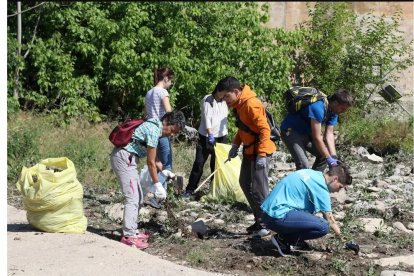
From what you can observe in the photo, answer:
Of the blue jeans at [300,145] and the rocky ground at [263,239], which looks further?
the blue jeans at [300,145]

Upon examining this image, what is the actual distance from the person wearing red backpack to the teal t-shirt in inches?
41.4

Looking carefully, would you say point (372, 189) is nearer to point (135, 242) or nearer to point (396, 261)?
point (396, 261)

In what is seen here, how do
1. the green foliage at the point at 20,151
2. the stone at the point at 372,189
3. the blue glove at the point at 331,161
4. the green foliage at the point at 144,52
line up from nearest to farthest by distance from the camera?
1. the blue glove at the point at 331,161
2. the stone at the point at 372,189
3. the green foliage at the point at 20,151
4. the green foliage at the point at 144,52

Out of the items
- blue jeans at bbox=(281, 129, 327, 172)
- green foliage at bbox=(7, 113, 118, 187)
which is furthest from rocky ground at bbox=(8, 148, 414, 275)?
blue jeans at bbox=(281, 129, 327, 172)

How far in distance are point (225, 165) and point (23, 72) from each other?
19.0ft

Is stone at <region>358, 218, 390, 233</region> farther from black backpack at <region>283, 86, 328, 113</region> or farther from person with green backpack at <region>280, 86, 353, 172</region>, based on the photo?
black backpack at <region>283, 86, 328, 113</region>

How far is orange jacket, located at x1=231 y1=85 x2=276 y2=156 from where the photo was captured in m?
7.39

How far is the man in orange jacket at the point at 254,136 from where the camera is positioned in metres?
7.40

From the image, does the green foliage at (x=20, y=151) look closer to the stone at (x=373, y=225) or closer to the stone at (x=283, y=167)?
the stone at (x=283, y=167)

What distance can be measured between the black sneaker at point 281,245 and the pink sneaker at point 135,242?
47.0 inches

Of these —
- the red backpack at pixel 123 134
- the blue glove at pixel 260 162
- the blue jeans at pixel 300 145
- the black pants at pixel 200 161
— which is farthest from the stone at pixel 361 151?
the red backpack at pixel 123 134

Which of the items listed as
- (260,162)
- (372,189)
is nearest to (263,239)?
(260,162)

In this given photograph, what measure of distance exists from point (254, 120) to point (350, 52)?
21.5 ft

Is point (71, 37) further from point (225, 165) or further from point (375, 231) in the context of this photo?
point (375, 231)
